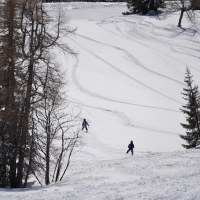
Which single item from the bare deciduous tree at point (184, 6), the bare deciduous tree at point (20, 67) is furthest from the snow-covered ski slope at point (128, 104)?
the bare deciduous tree at point (20, 67)

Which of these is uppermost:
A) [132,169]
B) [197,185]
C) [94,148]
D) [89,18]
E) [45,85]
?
[89,18]

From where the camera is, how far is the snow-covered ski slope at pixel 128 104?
37.7ft

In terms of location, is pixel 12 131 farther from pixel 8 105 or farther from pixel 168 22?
pixel 168 22

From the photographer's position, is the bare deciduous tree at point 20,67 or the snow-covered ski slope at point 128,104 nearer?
the snow-covered ski slope at point 128,104

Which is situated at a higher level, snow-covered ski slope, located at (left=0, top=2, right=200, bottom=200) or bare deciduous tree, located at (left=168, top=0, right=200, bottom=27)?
bare deciduous tree, located at (left=168, top=0, right=200, bottom=27)

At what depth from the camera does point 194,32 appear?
59.1 m

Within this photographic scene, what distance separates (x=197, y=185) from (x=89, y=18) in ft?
187

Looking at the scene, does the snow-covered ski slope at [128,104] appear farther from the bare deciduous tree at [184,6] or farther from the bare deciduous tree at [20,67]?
the bare deciduous tree at [20,67]

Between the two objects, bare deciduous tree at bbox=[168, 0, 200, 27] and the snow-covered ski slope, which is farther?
bare deciduous tree at bbox=[168, 0, 200, 27]

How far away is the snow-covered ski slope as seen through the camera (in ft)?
37.7

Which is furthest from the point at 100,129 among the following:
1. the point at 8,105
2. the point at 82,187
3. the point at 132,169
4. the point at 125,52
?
the point at 125,52

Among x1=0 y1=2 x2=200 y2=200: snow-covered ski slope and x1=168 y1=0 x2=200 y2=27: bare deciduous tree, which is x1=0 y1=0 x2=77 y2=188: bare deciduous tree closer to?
x1=0 y1=2 x2=200 y2=200: snow-covered ski slope

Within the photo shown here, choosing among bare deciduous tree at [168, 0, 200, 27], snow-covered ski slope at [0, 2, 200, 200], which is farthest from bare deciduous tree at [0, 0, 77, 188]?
bare deciduous tree at [168, 0, 200, 27]

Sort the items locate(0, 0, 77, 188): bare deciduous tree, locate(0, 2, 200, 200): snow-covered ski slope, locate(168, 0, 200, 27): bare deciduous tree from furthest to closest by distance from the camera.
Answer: locate(168, 0, 200, 27): bare deciduous tree → locate(0, 0, 77, 188): bare deciduous tree → locate(0, 2, 200, 200): snow-covered ski slope
